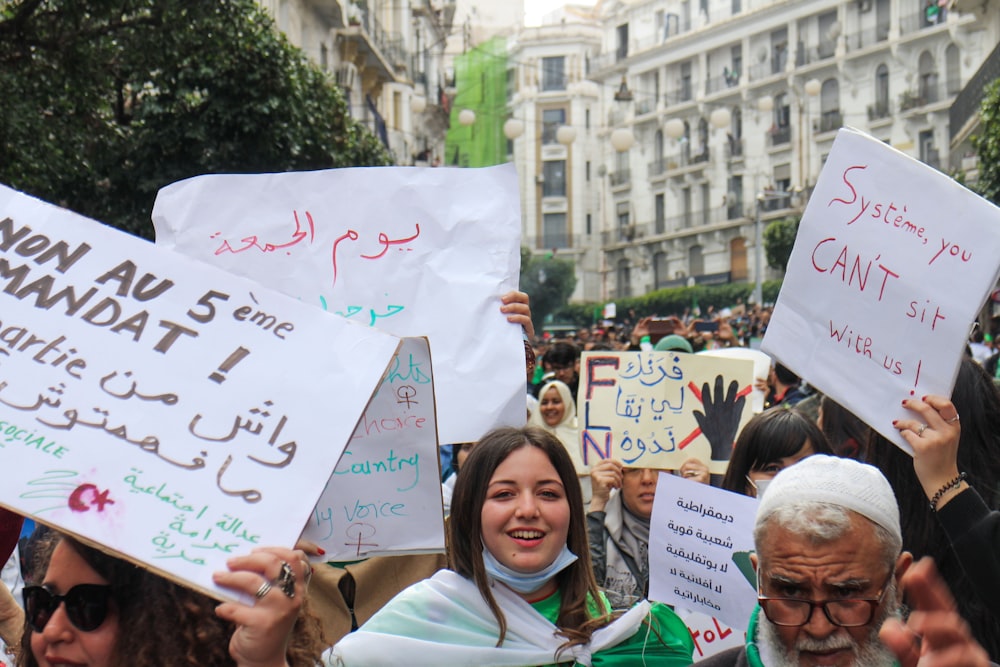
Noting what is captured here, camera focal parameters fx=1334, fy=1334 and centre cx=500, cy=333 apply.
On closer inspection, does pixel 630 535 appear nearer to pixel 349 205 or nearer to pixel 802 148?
pixel 349 205

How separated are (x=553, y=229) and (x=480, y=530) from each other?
70.2 meters

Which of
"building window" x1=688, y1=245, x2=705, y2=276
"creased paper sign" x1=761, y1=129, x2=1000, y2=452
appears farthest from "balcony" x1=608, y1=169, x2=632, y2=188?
"creased paper sign" x1=761, y1=129, x2=1000, y2=452

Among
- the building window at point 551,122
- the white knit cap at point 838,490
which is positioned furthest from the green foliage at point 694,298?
the white knit cap at point 838,490

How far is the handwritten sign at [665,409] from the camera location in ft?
16.0

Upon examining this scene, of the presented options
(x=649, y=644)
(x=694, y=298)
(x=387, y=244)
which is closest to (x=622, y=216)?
(x=694, y=298)

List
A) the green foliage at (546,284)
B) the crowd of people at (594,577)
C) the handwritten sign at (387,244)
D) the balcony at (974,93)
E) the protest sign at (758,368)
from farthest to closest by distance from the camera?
the green foliage at (546,284) → the balcony at (974,93) → the protest sign at (758,368) → the handwritten sign at (387,244) → the crowd of people at (594,577)

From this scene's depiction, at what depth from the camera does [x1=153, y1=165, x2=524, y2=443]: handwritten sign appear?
3607 mm

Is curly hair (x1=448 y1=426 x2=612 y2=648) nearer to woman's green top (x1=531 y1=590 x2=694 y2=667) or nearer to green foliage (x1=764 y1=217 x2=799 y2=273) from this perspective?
woman's green top (x1=531 y1=590 x2=694 y2=667)

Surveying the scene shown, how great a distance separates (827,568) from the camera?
228 centimetres

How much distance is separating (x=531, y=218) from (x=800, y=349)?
70753 millimetres

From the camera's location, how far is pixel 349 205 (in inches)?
147

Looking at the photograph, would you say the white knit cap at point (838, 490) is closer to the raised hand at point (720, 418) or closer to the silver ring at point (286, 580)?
the silver ring at point (286, 580)

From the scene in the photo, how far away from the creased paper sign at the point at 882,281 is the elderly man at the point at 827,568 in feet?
1.90

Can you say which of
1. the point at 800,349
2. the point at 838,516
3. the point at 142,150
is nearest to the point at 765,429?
the point at 800,349
